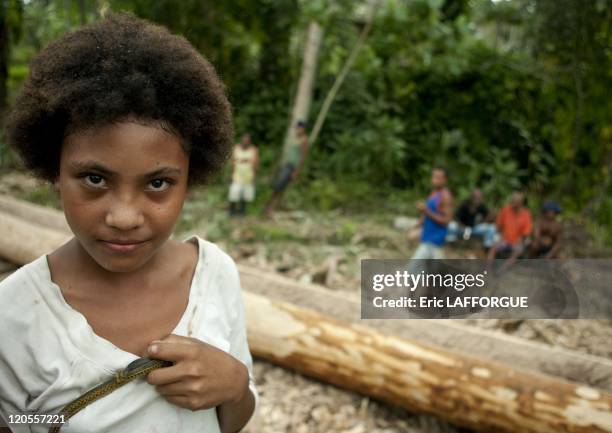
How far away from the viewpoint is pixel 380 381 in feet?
8.65

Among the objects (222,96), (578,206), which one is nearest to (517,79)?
(578,206)

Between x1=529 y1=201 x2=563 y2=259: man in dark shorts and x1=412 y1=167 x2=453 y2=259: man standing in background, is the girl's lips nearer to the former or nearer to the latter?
x1=412 y1=167 x2=453 y2=259: man standing in background

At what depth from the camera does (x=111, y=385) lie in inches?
41.1

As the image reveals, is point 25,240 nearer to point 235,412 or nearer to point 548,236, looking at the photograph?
point 235,412

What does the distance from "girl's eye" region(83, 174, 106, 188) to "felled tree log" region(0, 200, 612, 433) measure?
6.43ft

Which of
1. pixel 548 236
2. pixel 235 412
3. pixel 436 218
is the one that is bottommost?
pixel 548 236

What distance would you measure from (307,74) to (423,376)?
5467 millimetres

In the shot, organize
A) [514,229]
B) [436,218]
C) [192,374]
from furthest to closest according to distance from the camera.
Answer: [514,229]
[436,218]
[192,374]

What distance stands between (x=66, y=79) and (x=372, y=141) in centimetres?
728

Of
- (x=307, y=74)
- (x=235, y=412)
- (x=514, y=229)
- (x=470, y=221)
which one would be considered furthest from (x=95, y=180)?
(x=307, y=74)

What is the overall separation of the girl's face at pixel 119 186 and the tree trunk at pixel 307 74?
6303mm

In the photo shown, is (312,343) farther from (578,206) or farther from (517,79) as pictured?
(517,79)

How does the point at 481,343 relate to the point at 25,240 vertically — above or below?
below

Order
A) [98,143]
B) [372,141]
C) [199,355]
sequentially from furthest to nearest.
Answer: [372,141]
[199,355]
[98,143]
